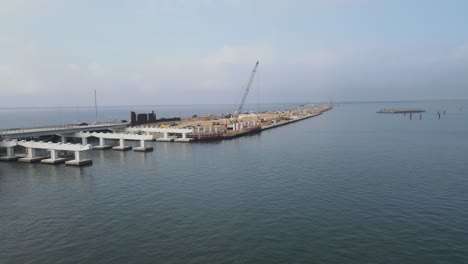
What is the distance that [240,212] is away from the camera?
1180 inches

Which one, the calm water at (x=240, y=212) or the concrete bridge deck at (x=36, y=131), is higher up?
the concrete bridge deck at (x=36, y=131)

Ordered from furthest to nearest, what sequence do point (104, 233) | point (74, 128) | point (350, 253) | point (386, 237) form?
point (74, 128) < point (104, 233) < point (386, 237) < point (350, 253)

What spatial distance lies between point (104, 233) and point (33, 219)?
8.28 meters

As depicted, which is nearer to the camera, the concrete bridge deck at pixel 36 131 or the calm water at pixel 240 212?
the calm water at pixel 240 212

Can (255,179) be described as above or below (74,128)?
below

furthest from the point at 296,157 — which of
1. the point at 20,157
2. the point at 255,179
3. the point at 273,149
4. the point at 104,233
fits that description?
the point at 20,157

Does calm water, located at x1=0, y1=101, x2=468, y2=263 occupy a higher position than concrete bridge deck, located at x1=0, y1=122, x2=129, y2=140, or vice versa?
concrete bridge deck, located at x1=0, y1=122, x2=129, y2=140

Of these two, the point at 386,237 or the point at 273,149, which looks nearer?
the point at 386,237

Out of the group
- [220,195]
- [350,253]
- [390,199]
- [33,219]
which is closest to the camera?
[350,253]

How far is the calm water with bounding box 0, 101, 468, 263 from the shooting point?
72.8ft

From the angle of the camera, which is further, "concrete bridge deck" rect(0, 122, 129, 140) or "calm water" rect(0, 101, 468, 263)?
"concrete bridge deck" rect(0, 122, 129, 140)

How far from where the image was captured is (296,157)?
5928 cm

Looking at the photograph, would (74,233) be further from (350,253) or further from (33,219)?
(350,253)

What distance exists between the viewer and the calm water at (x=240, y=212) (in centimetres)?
2219
